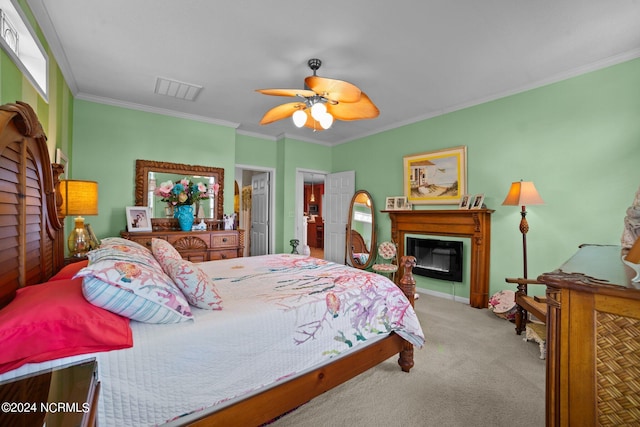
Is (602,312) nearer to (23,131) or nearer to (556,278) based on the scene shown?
(556,278)

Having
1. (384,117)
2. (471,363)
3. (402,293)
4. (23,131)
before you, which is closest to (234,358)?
(402,293)

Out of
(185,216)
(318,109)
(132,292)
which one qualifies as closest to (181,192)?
(185,216)

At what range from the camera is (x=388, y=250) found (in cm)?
438

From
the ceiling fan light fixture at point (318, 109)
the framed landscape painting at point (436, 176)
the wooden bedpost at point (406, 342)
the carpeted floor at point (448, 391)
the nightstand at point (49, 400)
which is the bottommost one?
the carpeted floor at point (448, 391)

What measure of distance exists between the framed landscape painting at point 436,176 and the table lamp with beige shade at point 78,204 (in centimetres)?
392

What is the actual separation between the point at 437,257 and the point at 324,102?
280 centimetres

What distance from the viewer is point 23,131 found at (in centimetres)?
129

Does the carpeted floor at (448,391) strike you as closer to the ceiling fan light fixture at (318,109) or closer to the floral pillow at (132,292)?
the floral pillow at (132,292)

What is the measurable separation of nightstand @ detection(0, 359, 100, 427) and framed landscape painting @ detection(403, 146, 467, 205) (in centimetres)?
401

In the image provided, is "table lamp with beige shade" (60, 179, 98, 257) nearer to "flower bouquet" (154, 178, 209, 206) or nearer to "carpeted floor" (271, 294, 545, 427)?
"flower bouquet" (154, 178, 209, 206)

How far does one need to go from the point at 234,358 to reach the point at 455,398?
147cm

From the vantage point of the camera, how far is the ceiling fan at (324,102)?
83.3 inches

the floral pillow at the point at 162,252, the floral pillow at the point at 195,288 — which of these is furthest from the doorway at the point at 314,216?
the floral pillow at the point at 195,288

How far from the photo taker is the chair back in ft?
14.2
